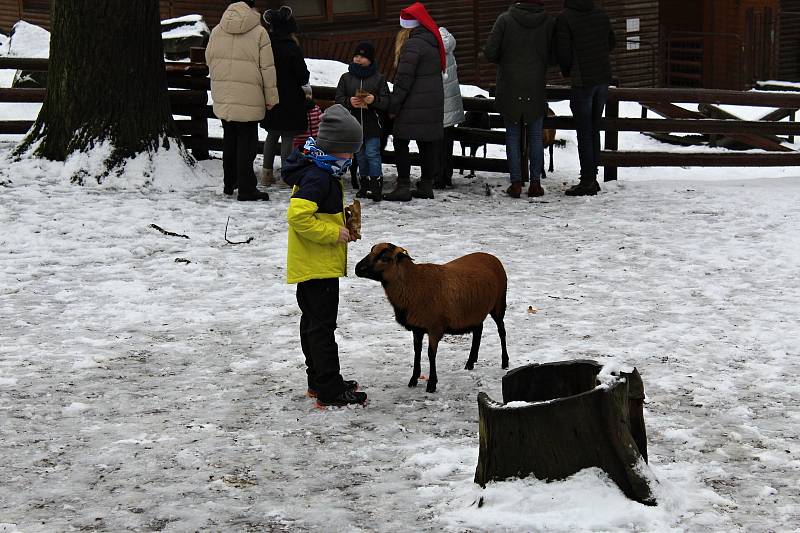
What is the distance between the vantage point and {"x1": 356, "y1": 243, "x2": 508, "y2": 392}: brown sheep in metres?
6.39

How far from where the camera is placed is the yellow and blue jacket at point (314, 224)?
20.0 ft

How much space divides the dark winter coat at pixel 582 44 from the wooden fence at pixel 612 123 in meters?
0.78

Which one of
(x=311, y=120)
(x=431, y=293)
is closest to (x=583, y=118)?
(x=311, y=120)

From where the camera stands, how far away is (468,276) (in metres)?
6.68

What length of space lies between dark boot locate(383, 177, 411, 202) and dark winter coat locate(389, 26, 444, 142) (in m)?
0.53

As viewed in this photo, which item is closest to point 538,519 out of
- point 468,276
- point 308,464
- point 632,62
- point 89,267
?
point 308,464

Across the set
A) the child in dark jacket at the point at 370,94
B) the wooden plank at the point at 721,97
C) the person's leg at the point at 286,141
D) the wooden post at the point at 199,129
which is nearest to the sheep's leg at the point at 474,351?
the child in dark jacket at the point at 370,94

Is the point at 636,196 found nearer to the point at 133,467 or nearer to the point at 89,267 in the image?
the point at 89,267

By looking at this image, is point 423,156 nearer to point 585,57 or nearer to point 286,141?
point 286,141

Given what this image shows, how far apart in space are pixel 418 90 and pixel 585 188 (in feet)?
7.59

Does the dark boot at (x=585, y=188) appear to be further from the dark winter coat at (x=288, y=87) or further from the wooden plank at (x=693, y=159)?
the dark winter coat at (x=288, y=87)

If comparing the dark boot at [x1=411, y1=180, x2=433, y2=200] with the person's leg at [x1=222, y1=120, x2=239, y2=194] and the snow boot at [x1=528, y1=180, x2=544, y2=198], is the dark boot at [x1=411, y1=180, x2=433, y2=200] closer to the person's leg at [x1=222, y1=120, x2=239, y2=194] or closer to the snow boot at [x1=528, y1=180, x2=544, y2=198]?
the snow boot at [x1=528, y1=180, x2=544, y2=198]

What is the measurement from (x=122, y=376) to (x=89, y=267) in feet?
9.49

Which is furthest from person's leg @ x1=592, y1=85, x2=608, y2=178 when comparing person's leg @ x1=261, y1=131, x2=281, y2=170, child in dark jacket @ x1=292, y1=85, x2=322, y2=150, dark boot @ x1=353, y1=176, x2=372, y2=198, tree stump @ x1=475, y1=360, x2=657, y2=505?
tree stump @ x1=475, y1=360, x2=657, y2=505
